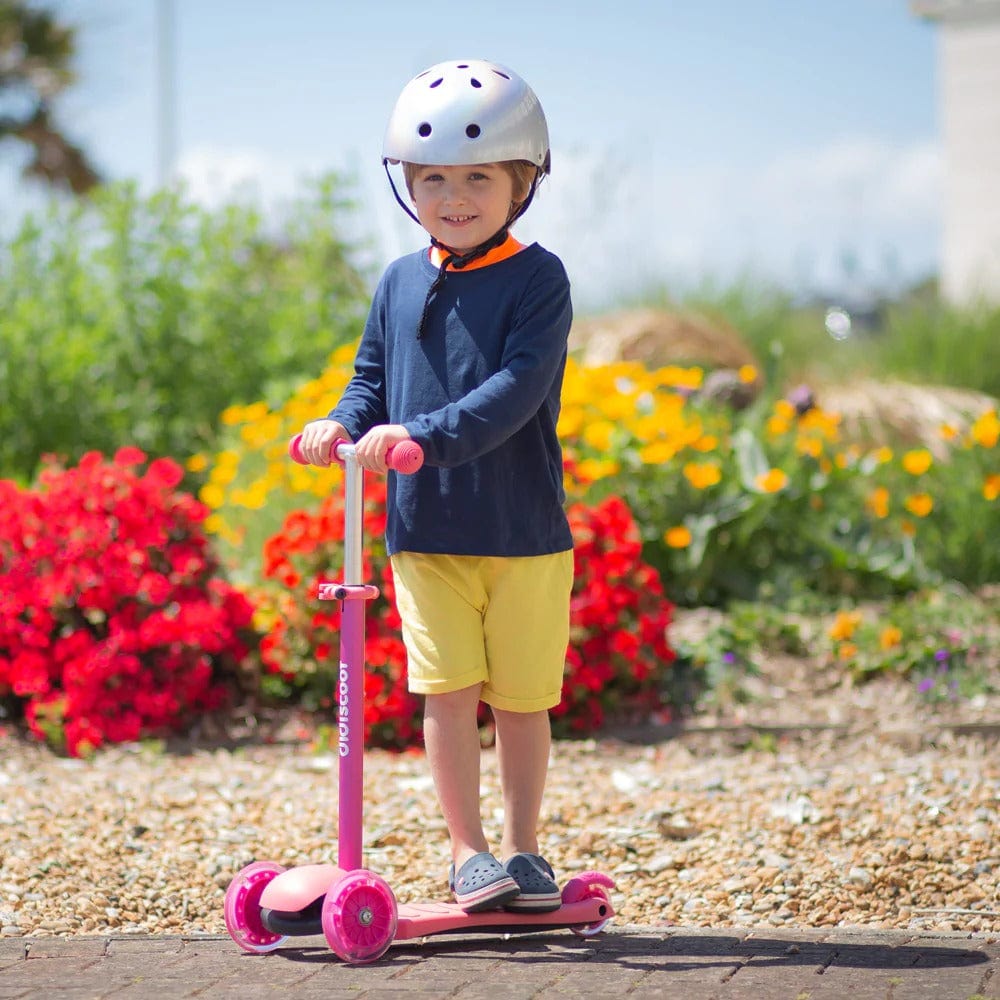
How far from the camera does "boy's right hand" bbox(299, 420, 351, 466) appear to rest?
108 inches

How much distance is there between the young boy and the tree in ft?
50.8

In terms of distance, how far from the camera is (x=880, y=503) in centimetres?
613

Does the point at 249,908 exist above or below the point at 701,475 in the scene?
below

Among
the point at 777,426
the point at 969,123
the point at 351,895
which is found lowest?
the point at 351,895

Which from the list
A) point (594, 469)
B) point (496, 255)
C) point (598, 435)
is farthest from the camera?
point (598, 435)

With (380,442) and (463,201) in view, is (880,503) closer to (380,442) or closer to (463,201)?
(463,201)

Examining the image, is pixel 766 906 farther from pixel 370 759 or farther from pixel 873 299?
pixel 873 299

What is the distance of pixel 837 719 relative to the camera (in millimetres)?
4984

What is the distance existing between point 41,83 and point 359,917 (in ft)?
53.4

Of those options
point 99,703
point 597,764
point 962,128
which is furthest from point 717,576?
point 962,128

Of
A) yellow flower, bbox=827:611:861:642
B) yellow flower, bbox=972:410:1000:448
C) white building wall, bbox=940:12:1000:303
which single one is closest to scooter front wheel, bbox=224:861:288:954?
yellow flower, bbox=827:611:861:642

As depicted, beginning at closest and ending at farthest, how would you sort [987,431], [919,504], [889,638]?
[889,638], [919,504], [987,431]

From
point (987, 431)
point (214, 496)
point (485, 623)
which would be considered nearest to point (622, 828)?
point (485, 623)

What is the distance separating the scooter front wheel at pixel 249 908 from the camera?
274 cm
